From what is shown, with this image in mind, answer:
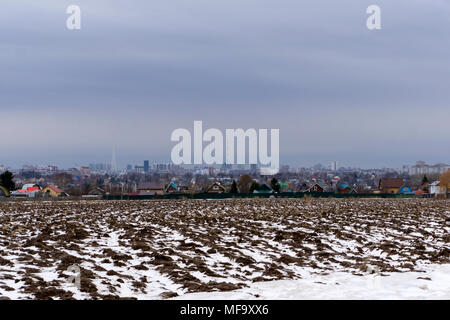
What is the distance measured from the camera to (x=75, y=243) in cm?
1819

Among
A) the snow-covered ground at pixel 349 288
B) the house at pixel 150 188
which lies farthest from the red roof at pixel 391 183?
the snow-covered ground at pixel 349 288

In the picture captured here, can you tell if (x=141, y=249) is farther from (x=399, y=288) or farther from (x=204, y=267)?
(x=399, y=288)

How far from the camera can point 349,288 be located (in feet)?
41.0

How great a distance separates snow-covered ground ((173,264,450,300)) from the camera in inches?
456

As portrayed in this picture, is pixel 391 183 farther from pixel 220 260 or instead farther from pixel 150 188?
pixel 220 260

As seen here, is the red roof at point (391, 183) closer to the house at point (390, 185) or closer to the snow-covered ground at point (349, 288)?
the house at point (390, 185)

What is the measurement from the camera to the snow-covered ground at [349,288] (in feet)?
38.0

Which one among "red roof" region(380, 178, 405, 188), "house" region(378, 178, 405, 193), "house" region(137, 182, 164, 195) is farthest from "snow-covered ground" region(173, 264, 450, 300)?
"red roof" region(380, 178, 405, 188)

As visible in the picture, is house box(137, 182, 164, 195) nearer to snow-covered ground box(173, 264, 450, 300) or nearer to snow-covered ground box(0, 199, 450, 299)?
snow-covered ground box(0, 199, 450, 299)

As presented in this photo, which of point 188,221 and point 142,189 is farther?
point 142,189
